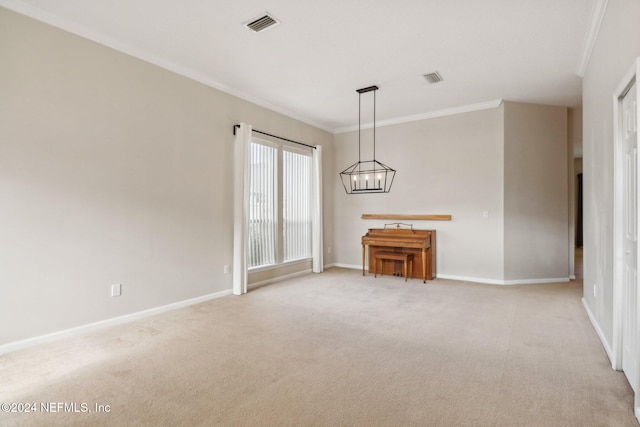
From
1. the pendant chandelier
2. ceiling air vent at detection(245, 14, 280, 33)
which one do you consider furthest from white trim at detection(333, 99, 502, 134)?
ceiling air vent at detection(245, 14, 280, 33)

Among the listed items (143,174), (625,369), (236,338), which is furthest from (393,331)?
(143,174)

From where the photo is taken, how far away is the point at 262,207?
5.20 m

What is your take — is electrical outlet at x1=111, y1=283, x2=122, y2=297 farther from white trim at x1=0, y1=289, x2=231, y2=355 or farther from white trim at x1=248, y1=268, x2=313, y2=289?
white trim at x1=248, y1=268, x2=313, y2=289

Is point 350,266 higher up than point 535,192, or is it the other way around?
point 535,192

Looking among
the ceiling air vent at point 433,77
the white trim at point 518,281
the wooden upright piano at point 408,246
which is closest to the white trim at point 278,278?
the wooden upright piano at point 408,246

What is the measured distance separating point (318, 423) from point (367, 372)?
0.66 metres

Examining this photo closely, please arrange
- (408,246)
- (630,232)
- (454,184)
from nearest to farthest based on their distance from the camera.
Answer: (630,232)
(408,246)
(454,184)

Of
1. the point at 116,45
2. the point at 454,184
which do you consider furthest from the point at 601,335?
the point at 116,45

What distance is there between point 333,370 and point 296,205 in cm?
385

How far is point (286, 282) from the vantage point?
5406mm

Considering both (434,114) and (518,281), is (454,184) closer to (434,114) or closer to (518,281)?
(434,114)

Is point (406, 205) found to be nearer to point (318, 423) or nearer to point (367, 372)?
point (367, 372)

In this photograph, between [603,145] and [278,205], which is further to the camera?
[278,205]

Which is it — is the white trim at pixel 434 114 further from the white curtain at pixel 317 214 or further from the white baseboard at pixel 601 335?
the white baseboard at pixel 601 335
